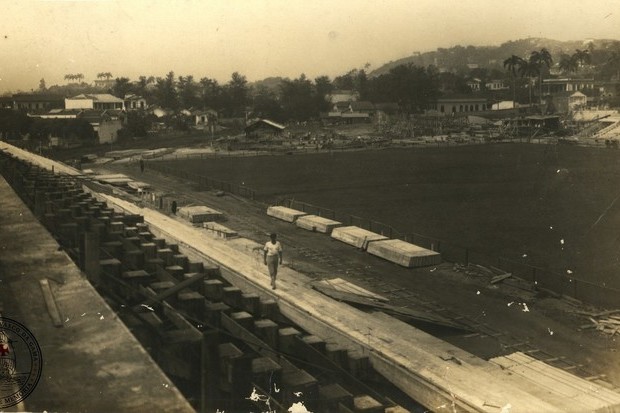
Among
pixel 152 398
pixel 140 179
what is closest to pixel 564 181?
pixel 140 179

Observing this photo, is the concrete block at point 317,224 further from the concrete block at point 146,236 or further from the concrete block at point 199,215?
the concrete block at point 146,236

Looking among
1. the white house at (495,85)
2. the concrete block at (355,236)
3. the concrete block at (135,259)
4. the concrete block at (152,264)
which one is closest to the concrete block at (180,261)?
the concrete block at (152,264)

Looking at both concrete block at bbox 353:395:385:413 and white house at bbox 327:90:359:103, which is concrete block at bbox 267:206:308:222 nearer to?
concrete block at bbox 353:395:385:413

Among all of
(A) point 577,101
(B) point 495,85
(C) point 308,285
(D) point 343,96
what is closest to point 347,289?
(C) point 308,285

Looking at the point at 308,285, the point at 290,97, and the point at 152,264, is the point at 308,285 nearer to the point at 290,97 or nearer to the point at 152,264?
the point at 152,264

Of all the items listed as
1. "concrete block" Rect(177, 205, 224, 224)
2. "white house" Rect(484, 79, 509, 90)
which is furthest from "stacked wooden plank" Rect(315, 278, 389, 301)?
"white house" Rect(484, 79, 509, 90)

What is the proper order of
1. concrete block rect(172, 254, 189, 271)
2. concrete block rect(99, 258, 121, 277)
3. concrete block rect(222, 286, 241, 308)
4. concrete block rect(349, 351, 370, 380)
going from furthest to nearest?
concrete block rect(172, 254, 189, 271)
concrete block rect(222, 286, 241, 308)
concrete block rect(99, 258, 121, 277)
concrete block rect(349, 351, 370, 380)

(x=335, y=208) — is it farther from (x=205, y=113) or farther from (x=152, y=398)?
(x=205, y=113)
